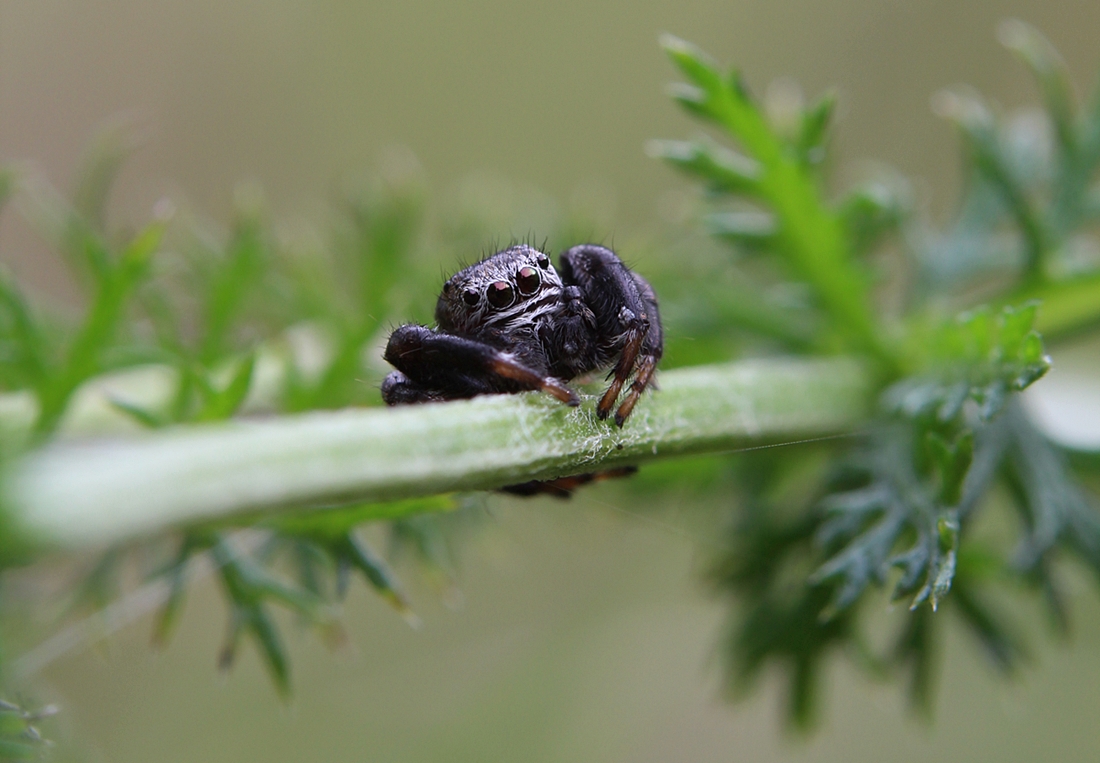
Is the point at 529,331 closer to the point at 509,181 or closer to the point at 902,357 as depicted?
the point at 902,357

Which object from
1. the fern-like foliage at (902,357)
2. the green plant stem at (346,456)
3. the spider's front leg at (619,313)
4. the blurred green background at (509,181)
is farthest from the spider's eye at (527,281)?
the blurred green background at (509,181)

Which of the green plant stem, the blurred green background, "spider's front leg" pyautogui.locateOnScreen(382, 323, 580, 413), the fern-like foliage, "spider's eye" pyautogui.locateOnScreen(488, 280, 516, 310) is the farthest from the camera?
the blurred green background

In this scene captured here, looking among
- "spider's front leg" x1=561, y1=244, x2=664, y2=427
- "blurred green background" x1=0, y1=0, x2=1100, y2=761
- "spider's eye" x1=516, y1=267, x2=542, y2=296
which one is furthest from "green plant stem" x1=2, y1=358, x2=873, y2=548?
"blurred green background" x1=0, y1=0, x2=1100, y2=761

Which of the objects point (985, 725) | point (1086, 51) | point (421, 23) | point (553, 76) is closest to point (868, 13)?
point (1086, 51)

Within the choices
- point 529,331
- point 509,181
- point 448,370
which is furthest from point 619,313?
point 509,181

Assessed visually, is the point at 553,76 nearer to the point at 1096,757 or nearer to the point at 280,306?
the point at 280,306

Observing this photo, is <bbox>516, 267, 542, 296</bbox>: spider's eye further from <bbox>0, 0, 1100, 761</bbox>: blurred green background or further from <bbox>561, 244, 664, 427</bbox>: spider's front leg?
<bbox>0, 0, 1100, 761</bbox>: blurred green background
